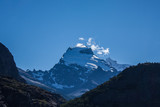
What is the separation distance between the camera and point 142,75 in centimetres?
11044

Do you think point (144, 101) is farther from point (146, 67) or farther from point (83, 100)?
point (83, 100)

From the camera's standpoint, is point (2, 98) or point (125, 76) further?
point (125, 76)

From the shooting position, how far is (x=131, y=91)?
345ft

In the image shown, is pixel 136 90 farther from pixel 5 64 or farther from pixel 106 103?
pixel 5 64

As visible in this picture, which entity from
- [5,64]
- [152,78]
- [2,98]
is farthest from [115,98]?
[5,64]

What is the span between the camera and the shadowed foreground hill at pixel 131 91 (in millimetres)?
101500

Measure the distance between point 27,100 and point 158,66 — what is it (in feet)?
209

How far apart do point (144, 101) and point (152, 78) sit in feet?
38.6

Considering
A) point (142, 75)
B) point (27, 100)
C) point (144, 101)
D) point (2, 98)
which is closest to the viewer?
point (2, 98)

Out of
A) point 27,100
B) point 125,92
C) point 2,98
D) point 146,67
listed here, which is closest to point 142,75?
point 146,67

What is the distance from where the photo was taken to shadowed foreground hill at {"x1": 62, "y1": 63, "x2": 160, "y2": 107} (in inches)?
3996

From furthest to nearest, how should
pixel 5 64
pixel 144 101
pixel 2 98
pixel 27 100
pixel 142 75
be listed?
pixel 5 64
pixel 142 75
pixel 144 101
pixel 27 100
pixel 2 98

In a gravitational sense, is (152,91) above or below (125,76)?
below

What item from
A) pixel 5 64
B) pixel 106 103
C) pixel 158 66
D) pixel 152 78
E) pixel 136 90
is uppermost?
pixel 5 64
